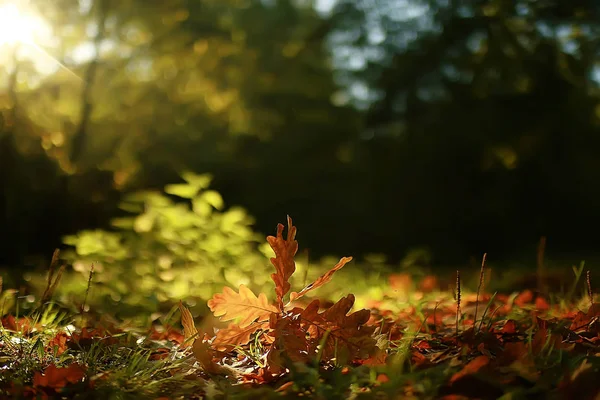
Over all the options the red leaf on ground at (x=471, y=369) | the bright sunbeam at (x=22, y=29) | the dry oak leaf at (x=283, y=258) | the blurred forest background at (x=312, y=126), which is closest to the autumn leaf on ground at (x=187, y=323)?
the dry oak leaf at (x=283, y=258)

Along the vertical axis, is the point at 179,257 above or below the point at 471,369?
below

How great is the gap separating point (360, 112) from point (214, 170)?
3.34 meters

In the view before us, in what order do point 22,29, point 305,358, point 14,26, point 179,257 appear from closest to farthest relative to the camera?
point 305,358 < point 179,257 < point 14,26 < point 22,29

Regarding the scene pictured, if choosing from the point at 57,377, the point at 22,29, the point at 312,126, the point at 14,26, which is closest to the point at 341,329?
the point at 57,377

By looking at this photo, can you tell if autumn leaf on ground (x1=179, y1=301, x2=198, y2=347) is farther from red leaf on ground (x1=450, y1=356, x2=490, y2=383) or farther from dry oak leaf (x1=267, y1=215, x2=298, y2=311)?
red leaf on ground (x1=450, y1=356, x2=490, y2=383)

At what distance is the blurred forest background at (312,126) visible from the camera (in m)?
6.82

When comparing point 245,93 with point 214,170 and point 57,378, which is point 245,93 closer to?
point 214,170

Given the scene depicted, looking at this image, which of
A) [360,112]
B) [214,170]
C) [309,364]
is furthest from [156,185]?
[309,364]

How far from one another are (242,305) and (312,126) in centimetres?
964

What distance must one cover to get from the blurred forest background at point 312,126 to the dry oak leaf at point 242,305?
166 inches

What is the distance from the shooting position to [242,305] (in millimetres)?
1455

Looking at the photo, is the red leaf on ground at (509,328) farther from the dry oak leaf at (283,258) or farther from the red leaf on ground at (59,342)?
the red leaf on ground at (59,342)

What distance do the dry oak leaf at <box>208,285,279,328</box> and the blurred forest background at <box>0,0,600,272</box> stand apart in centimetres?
421

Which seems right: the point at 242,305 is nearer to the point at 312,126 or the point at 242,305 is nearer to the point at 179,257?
the point at 179,257
